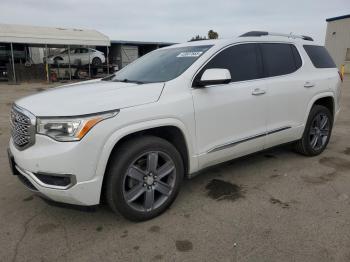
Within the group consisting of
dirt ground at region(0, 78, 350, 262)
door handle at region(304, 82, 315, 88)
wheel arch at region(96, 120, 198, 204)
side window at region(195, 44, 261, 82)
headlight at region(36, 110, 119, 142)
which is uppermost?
side window at region(195, 44, 261, 82)

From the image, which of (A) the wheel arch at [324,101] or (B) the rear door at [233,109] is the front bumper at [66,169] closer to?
(B) the rear door at [233,109]

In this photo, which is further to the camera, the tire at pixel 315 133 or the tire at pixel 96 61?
the tire at pixel 96 61

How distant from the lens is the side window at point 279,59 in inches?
163

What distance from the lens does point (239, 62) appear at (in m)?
3.86

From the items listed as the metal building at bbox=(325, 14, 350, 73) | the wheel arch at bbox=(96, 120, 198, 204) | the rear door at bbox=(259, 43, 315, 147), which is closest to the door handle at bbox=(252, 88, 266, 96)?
the rear door at bbox=(259, 43, 315, 147)

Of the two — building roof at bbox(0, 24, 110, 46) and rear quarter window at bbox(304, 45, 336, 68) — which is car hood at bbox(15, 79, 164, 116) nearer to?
rear quarter window at bbox(304, 45, 336, 68)

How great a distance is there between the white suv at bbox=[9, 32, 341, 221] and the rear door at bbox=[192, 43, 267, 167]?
12mm

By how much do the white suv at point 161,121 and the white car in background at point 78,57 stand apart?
69.5 feet

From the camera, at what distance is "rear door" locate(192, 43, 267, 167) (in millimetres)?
3405

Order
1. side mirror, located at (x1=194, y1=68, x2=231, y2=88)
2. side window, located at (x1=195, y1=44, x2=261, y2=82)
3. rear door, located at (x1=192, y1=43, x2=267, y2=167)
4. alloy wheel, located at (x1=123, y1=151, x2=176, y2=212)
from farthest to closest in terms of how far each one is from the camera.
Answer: side window, located at (x1=195, y1=44, x2=261, y2=82), rear door, located at (x1=192, y1=43, x2=267, y2=167), side mirror, located at (x1=194, y1=68, x2=231, y2=88), alloy wheel, located at (x1=123, y1=151, x2=176, y2=212)

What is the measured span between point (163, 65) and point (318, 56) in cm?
255

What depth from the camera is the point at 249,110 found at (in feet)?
12.5

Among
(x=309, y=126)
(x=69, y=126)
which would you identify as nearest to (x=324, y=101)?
(x=309, y=126)

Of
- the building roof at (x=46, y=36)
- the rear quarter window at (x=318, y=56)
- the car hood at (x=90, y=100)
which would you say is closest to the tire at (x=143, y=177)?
the car hood at (x=90, y=100)
